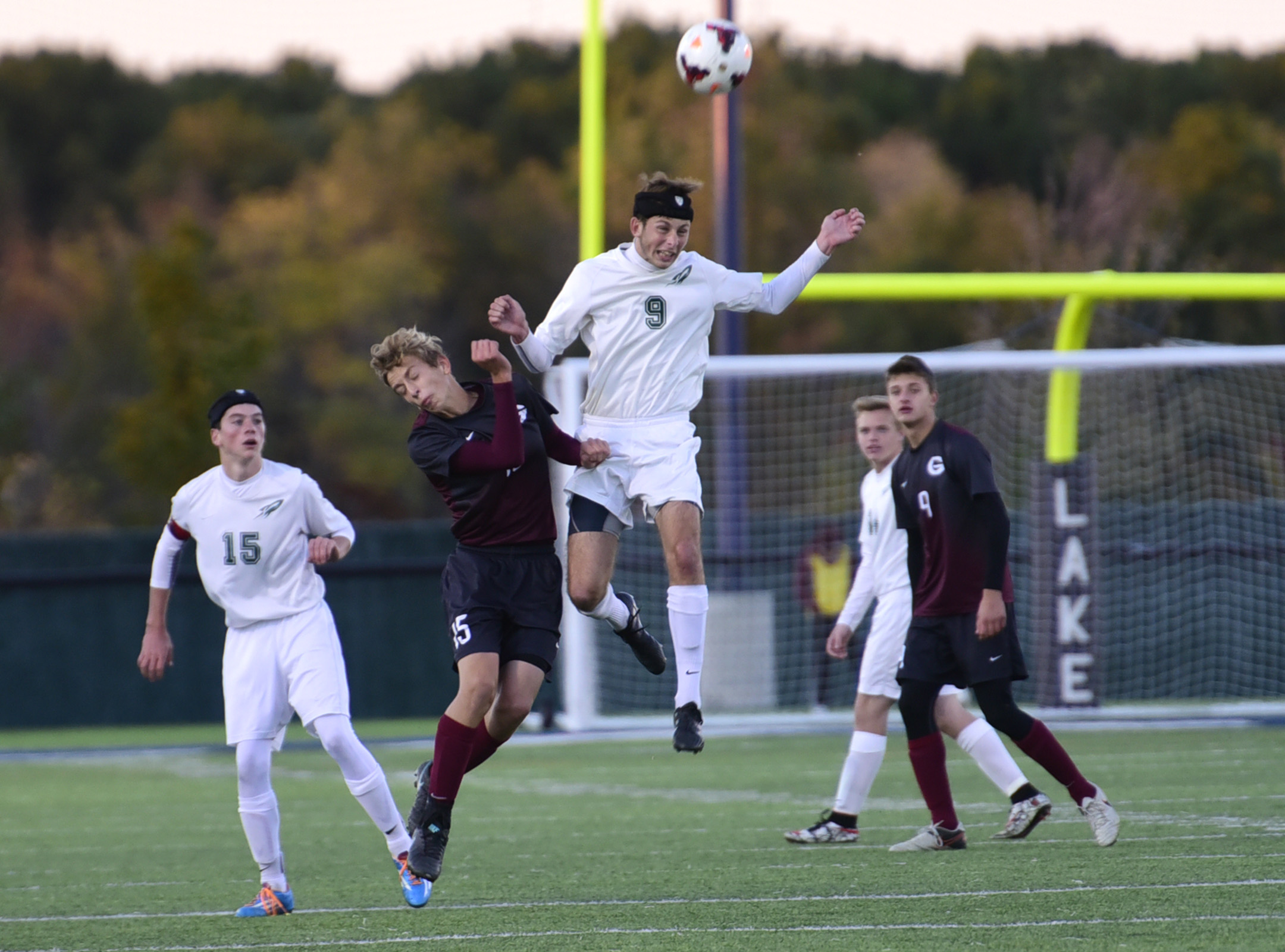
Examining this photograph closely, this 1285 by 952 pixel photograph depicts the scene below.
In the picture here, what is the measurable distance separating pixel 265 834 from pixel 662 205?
9.44 feet

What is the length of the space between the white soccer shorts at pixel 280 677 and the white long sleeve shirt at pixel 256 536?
73 millimetres

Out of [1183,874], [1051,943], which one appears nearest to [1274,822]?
[1183,874]

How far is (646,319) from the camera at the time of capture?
24.6 feet

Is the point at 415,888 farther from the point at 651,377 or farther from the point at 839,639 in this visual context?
the point at 839,639

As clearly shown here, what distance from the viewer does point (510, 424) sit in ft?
22.7

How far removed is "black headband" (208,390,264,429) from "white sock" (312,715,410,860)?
4.14 feet

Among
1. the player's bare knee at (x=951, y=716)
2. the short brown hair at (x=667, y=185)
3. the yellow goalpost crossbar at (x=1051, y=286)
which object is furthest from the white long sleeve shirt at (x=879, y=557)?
the yellow goalpost crossbar at (x=1051, y=286)

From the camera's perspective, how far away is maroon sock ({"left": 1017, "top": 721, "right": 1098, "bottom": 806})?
7977 mm

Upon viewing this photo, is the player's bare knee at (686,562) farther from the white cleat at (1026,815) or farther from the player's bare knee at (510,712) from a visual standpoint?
the white cleat at (1026,815)

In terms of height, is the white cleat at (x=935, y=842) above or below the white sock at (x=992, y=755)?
below

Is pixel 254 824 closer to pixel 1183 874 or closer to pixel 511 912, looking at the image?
pixel 511 912

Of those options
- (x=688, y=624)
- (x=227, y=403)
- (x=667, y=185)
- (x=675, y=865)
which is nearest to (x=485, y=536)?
(x=688, y=624)

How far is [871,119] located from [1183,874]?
41.8m

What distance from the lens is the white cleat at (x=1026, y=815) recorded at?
8.14m
